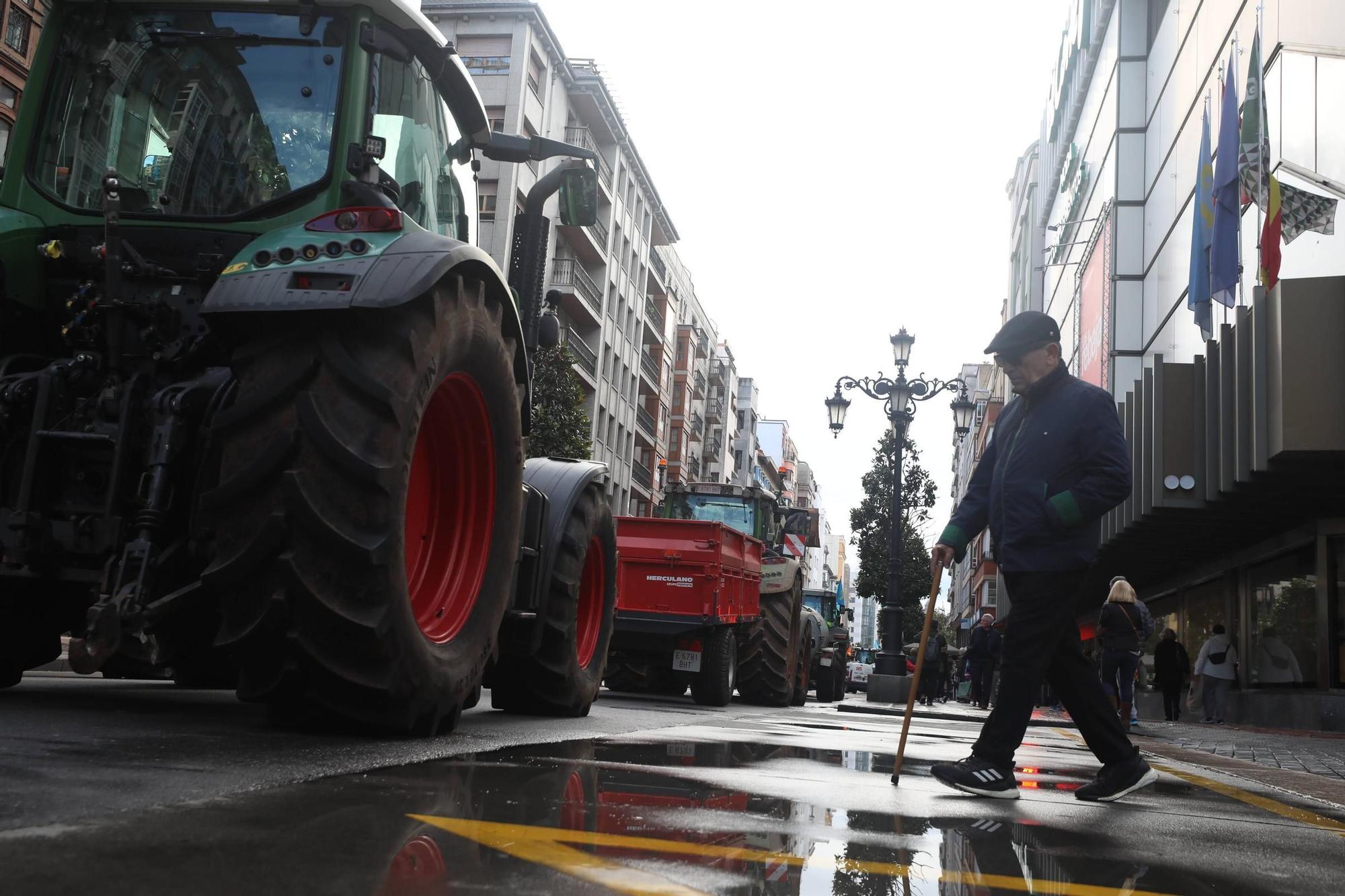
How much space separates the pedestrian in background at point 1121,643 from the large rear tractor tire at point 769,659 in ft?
12.4

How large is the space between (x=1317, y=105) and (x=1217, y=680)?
28.6ft

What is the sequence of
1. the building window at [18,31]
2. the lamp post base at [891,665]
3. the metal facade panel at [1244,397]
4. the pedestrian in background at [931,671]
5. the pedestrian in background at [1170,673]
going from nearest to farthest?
the metal facade panel at [1244,397]
the pedestrian in background at [1170,673]
the lamp post base at [891,665]
the pedestrian in background at [931,671]
the building window at [18,31]

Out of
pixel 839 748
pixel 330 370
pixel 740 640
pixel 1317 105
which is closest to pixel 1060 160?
pixel 1317 105

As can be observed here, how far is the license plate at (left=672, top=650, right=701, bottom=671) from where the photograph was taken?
13.5 metres

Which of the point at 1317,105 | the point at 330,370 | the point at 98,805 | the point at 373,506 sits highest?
the point at 1317,105

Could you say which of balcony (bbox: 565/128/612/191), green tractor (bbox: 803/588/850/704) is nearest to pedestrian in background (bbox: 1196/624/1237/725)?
green tractor (bbox: 803/588/850/704)

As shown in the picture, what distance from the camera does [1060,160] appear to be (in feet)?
138

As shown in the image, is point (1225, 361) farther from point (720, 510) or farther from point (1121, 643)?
point (720, 510)

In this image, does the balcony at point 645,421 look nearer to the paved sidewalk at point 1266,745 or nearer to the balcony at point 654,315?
the balcony at point 654,315

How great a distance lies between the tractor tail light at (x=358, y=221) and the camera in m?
4.30

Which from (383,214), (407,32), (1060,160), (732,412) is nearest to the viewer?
(383,214)

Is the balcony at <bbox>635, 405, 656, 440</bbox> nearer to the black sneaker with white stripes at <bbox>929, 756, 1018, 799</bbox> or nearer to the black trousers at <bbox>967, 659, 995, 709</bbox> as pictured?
the black trousers at <bbox>967, 659, 995, 709</bbox>

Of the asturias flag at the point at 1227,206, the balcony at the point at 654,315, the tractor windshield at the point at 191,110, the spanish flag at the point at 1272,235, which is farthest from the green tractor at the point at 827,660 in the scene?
the balcony at the point at 654,315

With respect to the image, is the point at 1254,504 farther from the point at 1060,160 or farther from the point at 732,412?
the point at 732,412
